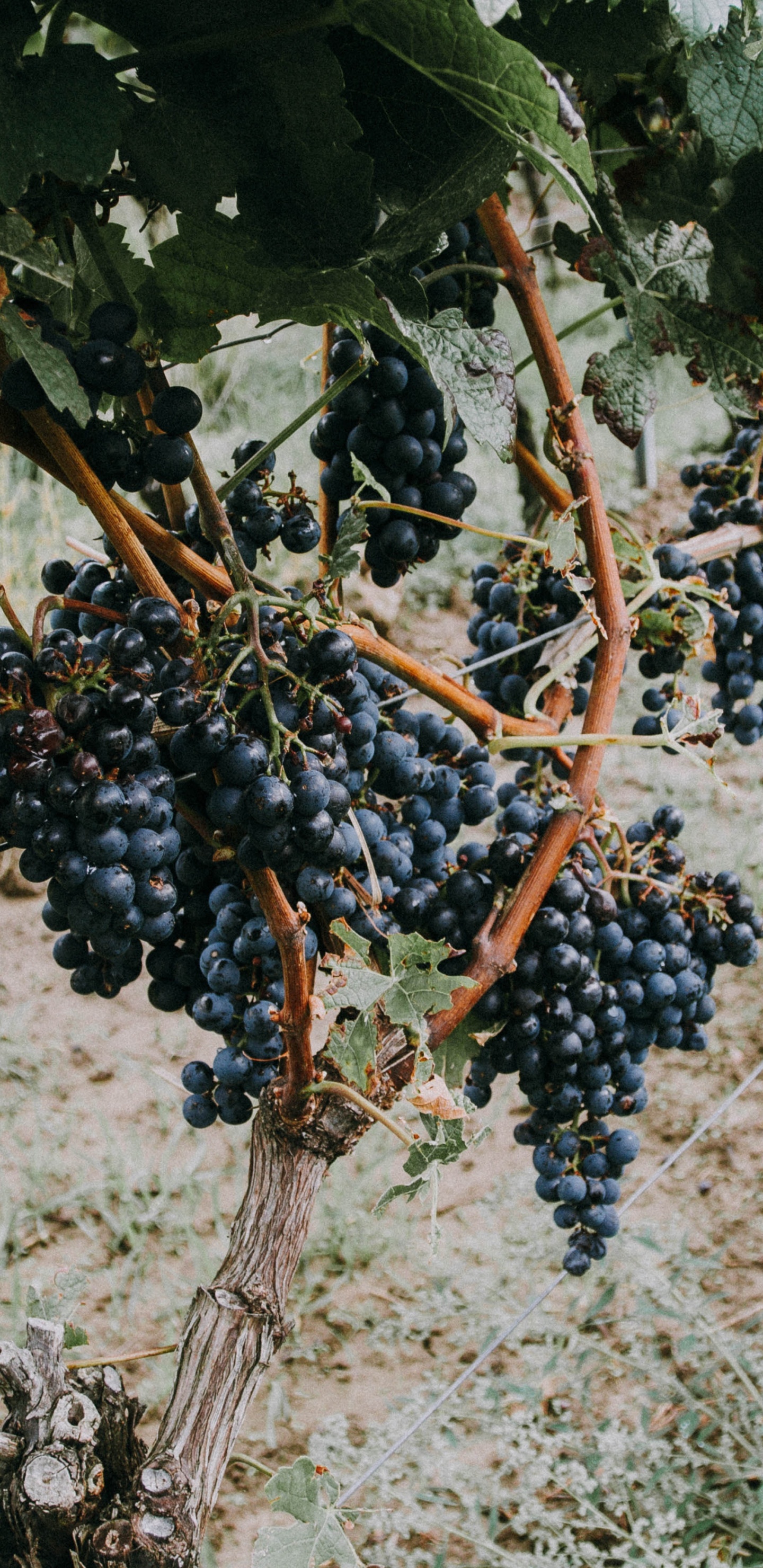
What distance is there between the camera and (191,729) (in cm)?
52

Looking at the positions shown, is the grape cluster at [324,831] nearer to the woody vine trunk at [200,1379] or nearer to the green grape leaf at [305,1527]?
the woody vine trunk at [200,1379]

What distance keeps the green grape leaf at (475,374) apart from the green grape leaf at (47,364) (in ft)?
0.61

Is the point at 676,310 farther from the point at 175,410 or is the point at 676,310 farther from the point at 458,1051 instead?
the point at 458,1051

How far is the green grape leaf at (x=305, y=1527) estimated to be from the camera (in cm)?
62

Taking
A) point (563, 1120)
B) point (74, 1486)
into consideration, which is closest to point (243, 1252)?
point (74, 1486)

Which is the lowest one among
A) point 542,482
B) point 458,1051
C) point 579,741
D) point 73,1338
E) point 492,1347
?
point 492,1347

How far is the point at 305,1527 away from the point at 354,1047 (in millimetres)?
291

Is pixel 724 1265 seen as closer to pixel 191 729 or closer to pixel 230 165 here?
pixel 191 729

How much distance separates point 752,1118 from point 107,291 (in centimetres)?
189

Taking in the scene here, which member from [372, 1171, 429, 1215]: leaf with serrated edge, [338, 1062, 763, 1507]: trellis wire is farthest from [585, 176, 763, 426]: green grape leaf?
[338, 1062, 763, 1507]: trellis wire

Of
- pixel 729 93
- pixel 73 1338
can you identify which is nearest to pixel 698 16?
pixel 729 93

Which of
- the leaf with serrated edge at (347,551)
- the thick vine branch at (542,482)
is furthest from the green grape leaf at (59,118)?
the thick vine branch at (542,482)

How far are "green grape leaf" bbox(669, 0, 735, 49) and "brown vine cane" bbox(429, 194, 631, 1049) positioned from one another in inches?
8.3

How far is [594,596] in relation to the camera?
Result: 2.64ft
